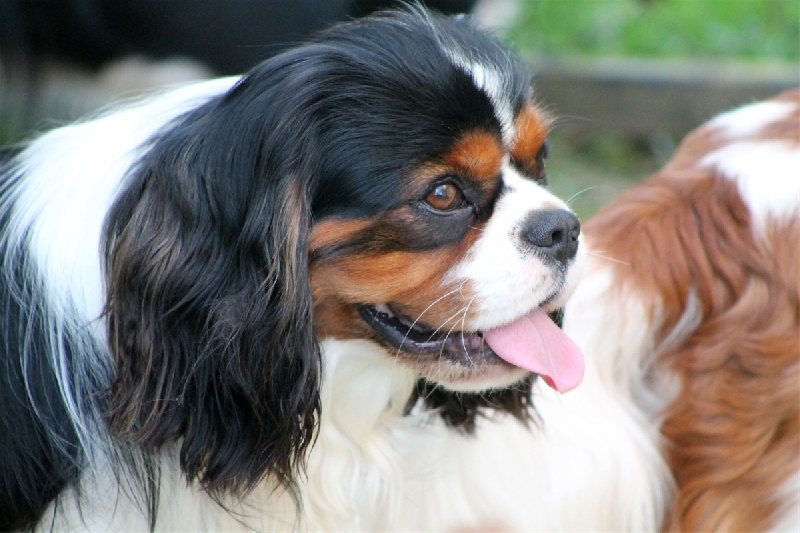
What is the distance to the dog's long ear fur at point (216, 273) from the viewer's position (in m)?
2.10

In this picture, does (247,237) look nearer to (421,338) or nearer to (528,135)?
(421,338)

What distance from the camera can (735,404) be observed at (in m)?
2.62

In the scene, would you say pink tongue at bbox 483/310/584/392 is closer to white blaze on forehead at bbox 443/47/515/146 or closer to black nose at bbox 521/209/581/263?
black nose at bbox 521/209/581/263

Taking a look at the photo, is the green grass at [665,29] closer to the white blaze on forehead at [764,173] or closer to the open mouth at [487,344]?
the white blaze on forehead at [764,173]

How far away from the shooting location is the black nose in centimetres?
222

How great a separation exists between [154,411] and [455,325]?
594 millimetres

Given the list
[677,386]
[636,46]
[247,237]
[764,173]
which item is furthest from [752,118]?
[636,46]

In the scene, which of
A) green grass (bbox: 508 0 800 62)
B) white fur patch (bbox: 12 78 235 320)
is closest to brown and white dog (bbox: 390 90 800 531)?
white fur patch (bbox: 12 78 235 320)

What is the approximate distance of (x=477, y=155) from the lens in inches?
86.6

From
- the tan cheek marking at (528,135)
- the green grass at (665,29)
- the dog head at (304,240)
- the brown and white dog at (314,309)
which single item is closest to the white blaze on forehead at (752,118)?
the brown and white dog at (314,309)

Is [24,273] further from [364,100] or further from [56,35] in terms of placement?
[56,35]

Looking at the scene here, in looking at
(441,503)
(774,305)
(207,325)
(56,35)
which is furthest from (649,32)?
(207,325)

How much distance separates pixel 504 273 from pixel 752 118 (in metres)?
1.17

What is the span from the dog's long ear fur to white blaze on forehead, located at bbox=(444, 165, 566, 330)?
0.32 m
